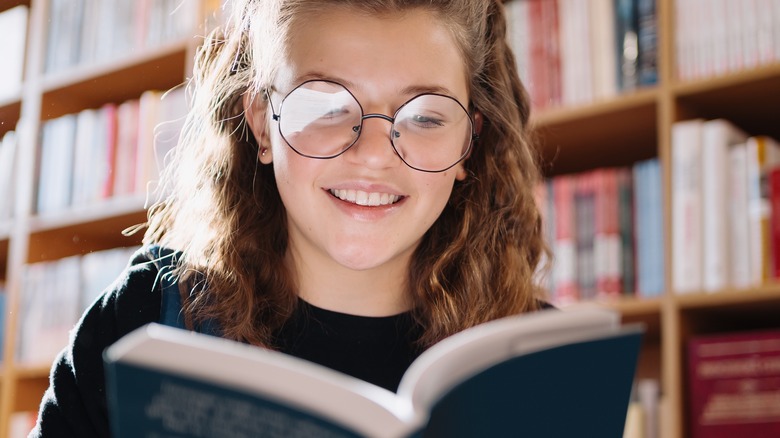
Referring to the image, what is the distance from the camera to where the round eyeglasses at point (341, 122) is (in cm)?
114

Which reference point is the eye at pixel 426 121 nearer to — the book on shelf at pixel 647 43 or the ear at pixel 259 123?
the ear at pixel 259 123

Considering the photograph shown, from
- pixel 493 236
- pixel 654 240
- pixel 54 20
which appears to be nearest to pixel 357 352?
pixel 493 236

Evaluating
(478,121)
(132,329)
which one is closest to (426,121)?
(478,121)

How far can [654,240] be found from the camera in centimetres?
169

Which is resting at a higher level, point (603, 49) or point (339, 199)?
point (603, 49)

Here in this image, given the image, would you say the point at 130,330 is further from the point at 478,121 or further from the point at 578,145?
the point at 578,145

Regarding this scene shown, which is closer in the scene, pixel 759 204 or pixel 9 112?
pixel 9 112

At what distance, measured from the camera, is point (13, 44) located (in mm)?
1389

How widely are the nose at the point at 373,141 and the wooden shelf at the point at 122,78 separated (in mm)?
1008

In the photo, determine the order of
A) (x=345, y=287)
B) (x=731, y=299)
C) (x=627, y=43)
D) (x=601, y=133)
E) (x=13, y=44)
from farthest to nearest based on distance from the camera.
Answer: (x=601, y=133)
(x=627, y=43)
(x=731, y=299)
(x=13, y=44)
(x=345, y=287)

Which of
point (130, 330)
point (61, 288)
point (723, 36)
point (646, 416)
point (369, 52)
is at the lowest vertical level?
point (646, 416)

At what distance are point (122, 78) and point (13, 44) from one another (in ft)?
2.53

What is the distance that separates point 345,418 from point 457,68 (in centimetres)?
73

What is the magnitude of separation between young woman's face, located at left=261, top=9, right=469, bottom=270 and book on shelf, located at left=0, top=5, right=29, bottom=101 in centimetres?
39
